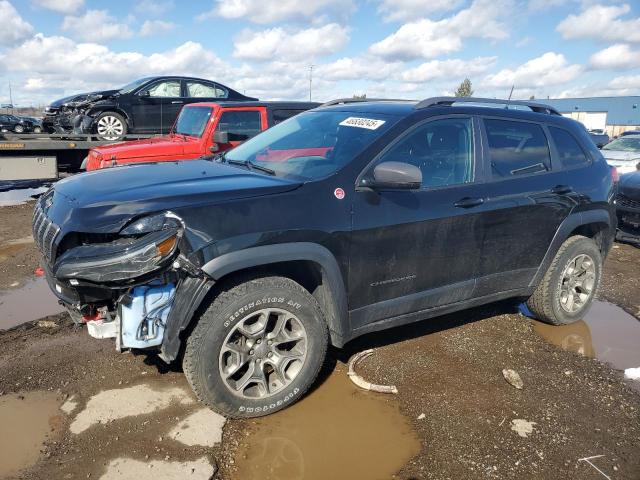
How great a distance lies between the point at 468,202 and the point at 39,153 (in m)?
9.08

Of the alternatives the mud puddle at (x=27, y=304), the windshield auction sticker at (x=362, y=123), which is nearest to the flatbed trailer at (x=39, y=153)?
the mud puddle at (x=27, y=304)

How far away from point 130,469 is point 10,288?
3654 millimetres

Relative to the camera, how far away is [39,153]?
32.0 ft

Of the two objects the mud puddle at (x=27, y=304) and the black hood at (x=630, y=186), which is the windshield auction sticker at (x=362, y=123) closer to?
the mud puddle at (x=27, y=304)

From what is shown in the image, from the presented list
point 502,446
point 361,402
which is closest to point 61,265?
point 361,402

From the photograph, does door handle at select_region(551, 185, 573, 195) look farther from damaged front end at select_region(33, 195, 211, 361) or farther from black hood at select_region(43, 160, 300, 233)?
damaged front end at select_region(33, 195, 211, 361)

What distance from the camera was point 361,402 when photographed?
3340 mm

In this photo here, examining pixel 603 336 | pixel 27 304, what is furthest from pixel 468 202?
pixel 27 304

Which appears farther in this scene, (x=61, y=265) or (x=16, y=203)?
(x=16, y=203)

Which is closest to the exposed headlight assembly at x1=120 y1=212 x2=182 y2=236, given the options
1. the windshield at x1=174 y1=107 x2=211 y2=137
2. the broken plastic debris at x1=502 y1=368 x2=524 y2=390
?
the broken plastic debris at x1=502 y1=368 x2=524 y2=390

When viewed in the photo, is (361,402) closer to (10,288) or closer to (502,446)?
(502,446)

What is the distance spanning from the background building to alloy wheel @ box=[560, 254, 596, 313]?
2181 inches

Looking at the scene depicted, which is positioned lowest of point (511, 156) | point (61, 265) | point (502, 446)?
point (502, 446)

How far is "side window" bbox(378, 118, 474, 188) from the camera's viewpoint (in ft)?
11.4
